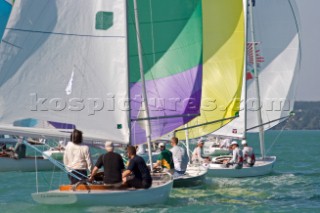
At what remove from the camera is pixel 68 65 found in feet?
58.2

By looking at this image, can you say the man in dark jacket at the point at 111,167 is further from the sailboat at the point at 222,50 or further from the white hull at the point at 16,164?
the white hull at the point at 16,164

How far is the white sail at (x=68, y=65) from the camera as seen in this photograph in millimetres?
17031

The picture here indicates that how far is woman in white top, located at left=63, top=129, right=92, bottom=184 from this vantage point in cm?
1566

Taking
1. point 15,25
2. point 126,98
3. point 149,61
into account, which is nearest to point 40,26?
point 15,25

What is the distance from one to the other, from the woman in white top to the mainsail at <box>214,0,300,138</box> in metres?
18.2

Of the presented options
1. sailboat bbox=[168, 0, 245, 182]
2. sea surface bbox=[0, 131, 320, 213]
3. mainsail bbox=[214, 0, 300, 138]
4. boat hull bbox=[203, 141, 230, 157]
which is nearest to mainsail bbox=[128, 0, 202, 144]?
sea surface bbox=[0, 131, 320, 213]

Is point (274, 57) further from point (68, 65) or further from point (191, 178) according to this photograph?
point (68, 65)

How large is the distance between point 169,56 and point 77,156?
6637 millimetres

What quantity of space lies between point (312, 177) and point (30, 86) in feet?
42.0

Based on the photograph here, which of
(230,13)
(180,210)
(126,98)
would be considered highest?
(230,13)

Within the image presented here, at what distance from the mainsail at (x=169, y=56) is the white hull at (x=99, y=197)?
197 inches

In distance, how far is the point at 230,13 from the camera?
29.6m

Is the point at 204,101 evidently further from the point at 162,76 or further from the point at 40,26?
the point at 40,26

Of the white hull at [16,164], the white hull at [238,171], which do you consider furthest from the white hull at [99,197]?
the white hull at [16,164]
